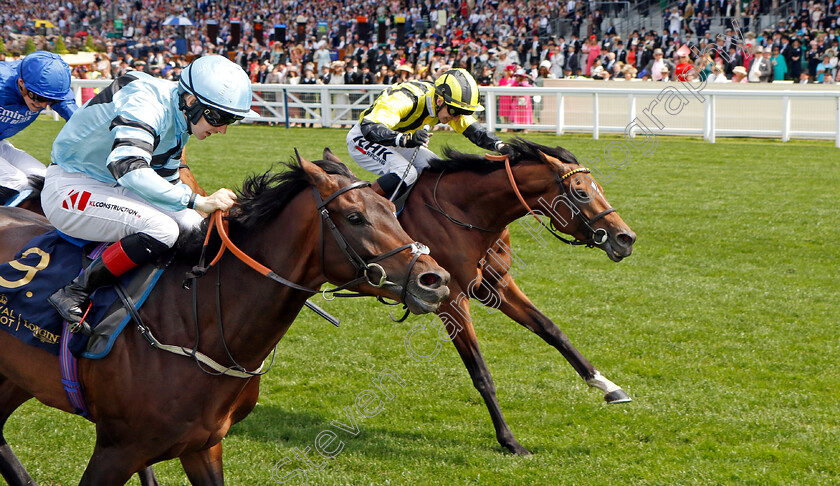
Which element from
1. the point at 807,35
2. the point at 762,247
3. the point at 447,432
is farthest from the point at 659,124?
the point at 447,432

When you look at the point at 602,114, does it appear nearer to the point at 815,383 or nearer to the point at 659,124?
the point at 659,124

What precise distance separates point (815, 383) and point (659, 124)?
11537mm

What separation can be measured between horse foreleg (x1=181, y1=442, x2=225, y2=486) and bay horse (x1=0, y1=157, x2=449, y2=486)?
0.13 m

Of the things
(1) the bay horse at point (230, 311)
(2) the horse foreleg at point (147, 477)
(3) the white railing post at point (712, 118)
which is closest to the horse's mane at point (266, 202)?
(1) the bay horse at point (230, 311)

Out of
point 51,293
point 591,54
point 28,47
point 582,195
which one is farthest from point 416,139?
point 28,47

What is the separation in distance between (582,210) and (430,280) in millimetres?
2206

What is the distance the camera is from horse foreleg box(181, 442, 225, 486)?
3350 millimetres

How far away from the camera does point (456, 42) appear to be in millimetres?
25984

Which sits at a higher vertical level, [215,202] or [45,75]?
[45,75]

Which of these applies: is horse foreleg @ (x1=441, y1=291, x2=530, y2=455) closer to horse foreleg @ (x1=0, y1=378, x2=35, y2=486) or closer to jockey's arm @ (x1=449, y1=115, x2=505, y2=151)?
jockey's arm @ (x1=449, y1=115, x2=505, y2=151)

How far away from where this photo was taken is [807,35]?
19844 millimetres

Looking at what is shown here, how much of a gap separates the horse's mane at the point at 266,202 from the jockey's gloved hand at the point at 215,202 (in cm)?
10

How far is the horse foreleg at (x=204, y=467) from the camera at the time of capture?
3350 mm

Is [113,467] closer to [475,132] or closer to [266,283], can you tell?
[266,283]
